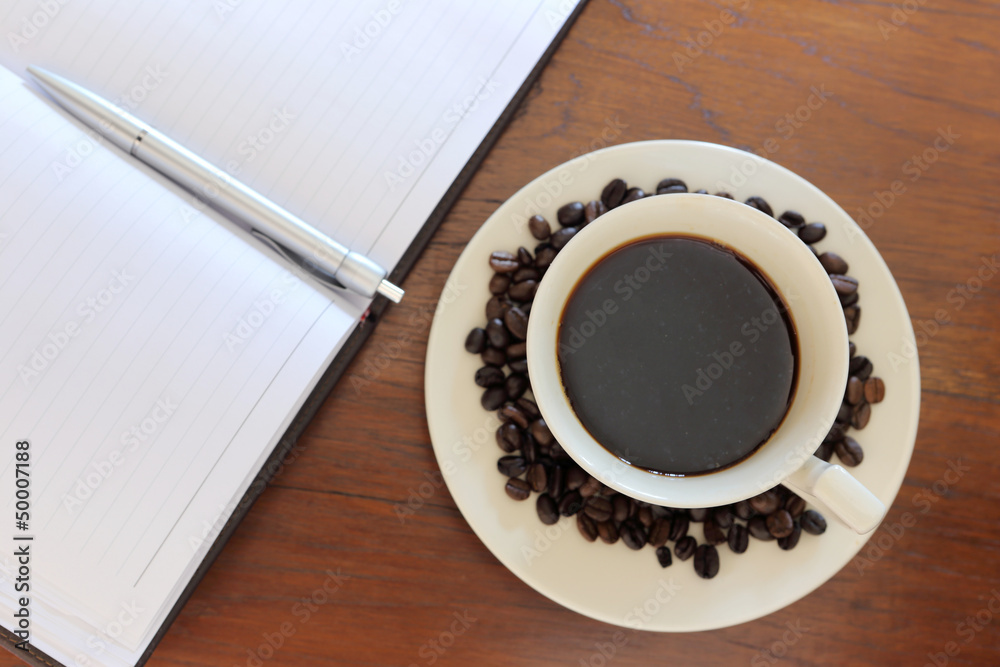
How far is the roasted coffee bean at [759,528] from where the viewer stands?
69 cm

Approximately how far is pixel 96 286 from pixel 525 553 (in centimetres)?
52

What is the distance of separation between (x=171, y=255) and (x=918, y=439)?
2.90ft

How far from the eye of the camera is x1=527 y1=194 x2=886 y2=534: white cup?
53 centimetres

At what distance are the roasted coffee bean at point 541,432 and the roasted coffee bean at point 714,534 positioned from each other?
196 mm

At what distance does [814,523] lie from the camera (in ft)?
2.27

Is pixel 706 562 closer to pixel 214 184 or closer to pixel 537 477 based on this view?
pixel 537 477

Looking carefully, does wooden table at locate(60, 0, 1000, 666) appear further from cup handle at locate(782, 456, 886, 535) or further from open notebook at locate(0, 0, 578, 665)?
cup handle at locate(782, 456, 886, 535)

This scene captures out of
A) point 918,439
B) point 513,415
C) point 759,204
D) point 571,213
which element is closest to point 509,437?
point 513,415


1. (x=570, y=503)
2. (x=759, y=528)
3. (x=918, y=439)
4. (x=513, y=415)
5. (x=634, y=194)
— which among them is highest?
(x=634, y=194)

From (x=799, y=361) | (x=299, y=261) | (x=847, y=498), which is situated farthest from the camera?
(x=299, y=261)

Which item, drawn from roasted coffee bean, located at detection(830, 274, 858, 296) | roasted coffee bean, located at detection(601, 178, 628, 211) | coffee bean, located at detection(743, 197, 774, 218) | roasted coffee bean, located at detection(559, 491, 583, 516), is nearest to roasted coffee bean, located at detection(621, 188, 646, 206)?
roasted coffee bean, located at detection(601, 178, 628, 211)

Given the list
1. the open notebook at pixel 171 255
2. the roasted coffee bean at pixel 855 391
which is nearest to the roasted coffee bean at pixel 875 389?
the roasted coffee bean at pixel 855 391

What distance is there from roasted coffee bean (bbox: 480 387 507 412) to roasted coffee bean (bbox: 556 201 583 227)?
19cm

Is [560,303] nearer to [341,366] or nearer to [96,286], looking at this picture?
[341,366]
